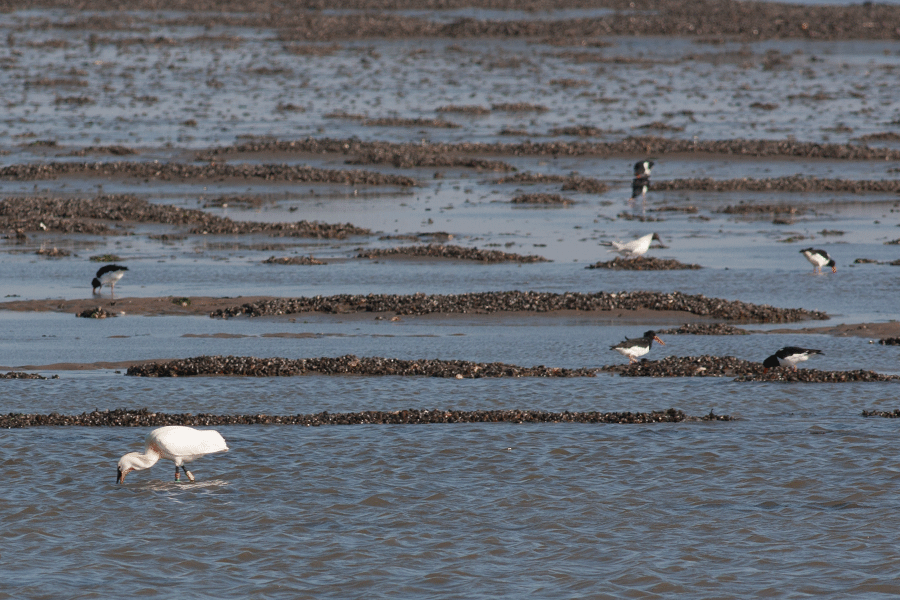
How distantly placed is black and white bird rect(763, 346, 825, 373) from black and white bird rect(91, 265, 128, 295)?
35.4 feet

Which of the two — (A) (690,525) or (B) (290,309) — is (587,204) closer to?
(B) (290,309)

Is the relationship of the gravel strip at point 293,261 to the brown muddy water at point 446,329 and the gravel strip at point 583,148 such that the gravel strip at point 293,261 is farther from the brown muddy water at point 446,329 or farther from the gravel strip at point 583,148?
the gravel strip at point 583,148

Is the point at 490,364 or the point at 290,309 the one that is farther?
the point at 290,309

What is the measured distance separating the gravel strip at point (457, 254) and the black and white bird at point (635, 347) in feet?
23.1

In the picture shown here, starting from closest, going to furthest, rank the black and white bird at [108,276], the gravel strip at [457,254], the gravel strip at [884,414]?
the gravel strip at [884,414]
the black and white bird at [108,276]
the gravel strip at [457,254]

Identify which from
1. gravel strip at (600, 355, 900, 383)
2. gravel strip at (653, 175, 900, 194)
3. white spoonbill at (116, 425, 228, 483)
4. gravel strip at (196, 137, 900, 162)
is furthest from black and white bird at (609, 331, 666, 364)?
gravel strip at (196, 137, 900, 162)

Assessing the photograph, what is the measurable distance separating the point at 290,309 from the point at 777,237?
12117 millimetres

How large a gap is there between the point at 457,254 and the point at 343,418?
10.4 m

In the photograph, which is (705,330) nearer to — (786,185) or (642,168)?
(642,168)

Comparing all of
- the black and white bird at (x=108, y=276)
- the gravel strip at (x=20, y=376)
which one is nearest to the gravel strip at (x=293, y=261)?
the black and white bird at (x=108, y=276)

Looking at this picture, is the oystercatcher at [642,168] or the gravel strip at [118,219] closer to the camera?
the gravel strip at [118,219]

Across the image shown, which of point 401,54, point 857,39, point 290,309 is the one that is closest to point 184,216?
point 290,309

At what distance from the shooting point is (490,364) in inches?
575

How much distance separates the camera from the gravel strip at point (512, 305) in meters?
17.8
